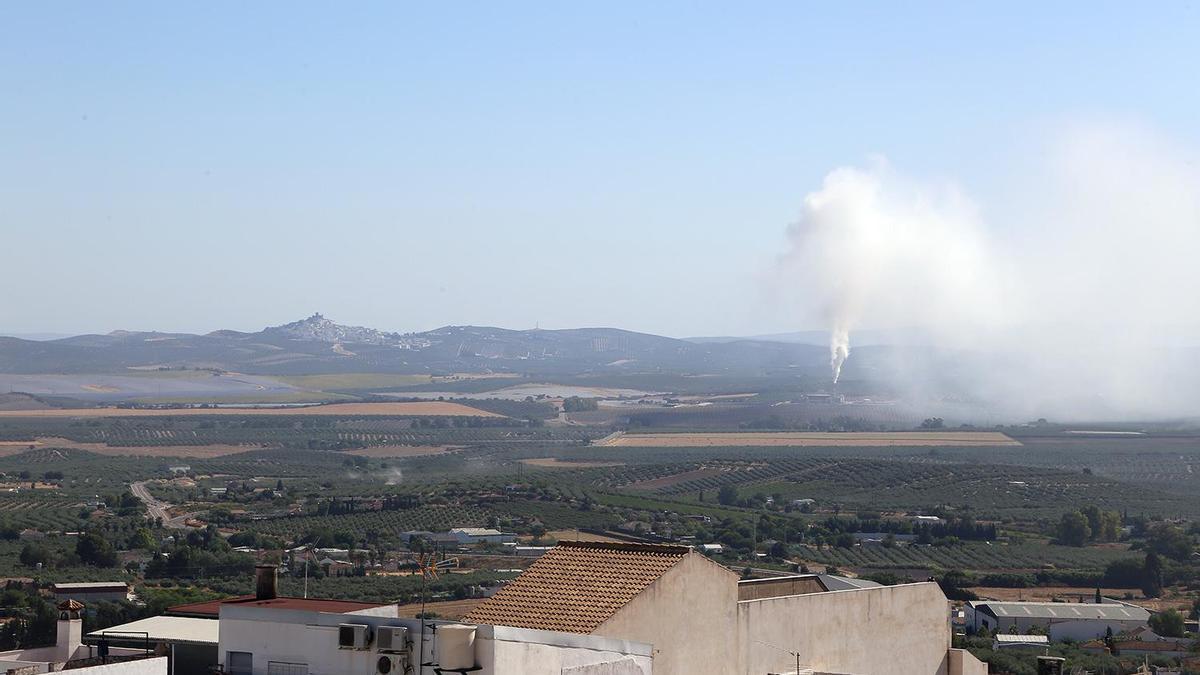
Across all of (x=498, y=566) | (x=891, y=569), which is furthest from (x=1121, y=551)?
(x=498, y=566)

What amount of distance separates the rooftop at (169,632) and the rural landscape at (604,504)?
9.91 feet

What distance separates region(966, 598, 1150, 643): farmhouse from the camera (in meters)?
53.8

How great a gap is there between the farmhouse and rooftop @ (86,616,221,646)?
107 feet

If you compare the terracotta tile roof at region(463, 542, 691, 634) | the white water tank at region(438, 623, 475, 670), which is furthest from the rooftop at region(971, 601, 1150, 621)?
the white water tank at region(438, 623, 475, 670)

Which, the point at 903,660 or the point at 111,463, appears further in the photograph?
the point at 111,463

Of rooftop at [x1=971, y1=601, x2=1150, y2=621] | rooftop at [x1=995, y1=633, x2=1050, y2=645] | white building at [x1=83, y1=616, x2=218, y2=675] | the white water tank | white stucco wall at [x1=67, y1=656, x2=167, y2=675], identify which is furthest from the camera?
rooftop at [x1=971, y1=601, x2=1150, y2=621]

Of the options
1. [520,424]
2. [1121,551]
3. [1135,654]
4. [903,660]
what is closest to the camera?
[903,660]

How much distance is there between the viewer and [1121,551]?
83.7m

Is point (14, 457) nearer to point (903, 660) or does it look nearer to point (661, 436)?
point (661, 436)

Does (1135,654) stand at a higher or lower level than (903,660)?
lower

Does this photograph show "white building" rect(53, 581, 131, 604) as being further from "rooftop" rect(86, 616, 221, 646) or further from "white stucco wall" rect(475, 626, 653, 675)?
"white stucco wall" rect(475, 626, 653, 675)

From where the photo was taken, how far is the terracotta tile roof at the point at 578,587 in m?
17.3

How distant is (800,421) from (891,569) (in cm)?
11121

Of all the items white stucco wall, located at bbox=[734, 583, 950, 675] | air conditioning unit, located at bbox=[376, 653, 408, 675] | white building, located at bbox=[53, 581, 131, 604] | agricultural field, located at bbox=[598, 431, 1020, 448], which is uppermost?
air conditioning unit, located at bbox=[376, 653, 408, 675]
